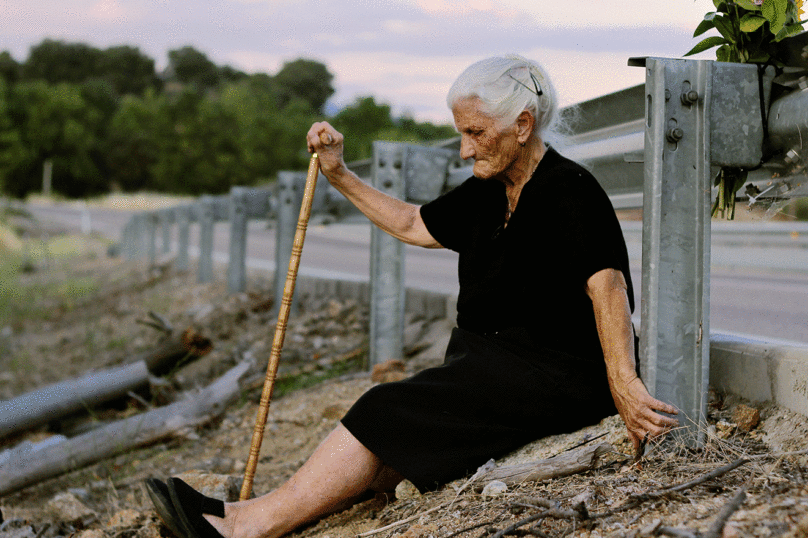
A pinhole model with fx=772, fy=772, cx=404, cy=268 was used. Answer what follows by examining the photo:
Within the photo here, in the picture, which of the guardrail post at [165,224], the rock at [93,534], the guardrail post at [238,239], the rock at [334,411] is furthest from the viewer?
the guardrail post at [165,224]

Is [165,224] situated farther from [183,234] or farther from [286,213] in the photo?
[286,213]

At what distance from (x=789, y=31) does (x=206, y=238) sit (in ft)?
26.7

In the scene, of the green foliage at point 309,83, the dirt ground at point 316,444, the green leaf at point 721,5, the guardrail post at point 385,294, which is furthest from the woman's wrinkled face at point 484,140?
the green foliage at point 309,83

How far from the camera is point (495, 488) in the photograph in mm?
2410

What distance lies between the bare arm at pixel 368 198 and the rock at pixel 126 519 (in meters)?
1.56

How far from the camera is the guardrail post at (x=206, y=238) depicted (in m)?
9.55

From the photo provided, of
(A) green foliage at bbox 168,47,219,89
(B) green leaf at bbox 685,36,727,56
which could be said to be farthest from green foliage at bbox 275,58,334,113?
(B) green leaf at bbox 685,36,727,56

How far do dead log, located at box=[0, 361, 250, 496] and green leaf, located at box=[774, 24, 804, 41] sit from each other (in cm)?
343

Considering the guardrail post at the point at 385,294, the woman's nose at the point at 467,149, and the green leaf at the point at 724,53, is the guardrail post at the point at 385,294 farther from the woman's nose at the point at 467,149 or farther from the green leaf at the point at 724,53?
the green leaf at the point at 724,53

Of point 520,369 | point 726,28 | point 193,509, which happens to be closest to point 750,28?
point 726,28

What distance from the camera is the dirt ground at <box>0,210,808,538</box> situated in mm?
1999

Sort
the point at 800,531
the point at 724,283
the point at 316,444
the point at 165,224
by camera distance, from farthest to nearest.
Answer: the point at 165,224 < the point at 724,283 < the point at 316,444 < the point at 800,531

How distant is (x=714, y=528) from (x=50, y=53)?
124714 millimetres

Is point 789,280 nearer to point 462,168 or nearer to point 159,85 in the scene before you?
point 462,168
